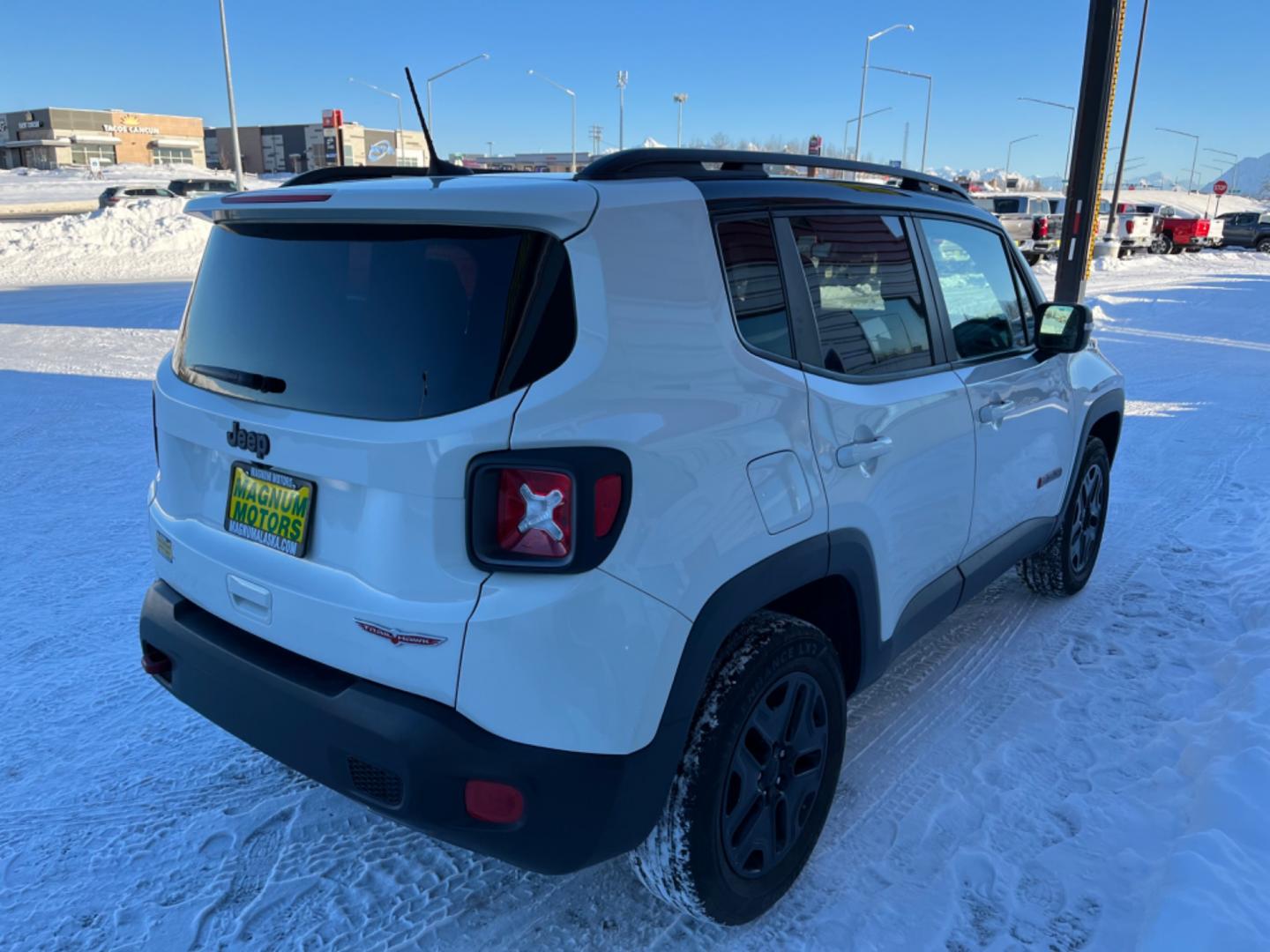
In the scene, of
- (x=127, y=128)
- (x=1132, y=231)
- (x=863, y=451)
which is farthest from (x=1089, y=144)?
(x=127, y=128)

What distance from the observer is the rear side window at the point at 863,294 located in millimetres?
2691

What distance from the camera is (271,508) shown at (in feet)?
7.37

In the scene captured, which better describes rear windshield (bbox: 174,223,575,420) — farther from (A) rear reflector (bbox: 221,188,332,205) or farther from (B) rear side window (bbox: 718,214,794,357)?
(B) rear side window (bbox: 718,214,794,357)

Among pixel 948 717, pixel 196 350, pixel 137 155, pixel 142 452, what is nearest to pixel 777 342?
pixel 196 350

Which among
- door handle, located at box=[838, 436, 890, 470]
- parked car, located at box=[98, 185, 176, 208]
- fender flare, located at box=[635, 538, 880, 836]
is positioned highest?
parked car, located at box=[98, 185, 176, 208]

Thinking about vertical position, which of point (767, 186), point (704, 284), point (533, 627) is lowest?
point (533, 627)

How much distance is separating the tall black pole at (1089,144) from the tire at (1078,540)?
693 cm

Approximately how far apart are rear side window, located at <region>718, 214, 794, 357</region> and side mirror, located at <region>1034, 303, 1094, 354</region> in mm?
1867

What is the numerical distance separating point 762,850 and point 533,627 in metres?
1.07

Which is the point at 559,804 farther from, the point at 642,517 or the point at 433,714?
the point at 642,517

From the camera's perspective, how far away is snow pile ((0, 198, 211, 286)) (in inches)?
731

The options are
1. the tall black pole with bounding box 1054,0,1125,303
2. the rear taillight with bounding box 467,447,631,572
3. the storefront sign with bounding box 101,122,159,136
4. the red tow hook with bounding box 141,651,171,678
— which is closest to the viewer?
the rear taillight with bounding box 467,447,631,572

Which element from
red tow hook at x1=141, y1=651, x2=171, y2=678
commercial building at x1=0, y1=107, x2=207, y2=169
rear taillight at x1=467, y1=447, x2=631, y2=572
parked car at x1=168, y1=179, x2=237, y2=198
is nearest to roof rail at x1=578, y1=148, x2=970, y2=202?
rear taillight at x1=467, y1=447, x2=631, y2=572

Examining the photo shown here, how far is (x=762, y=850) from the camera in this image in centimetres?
250
